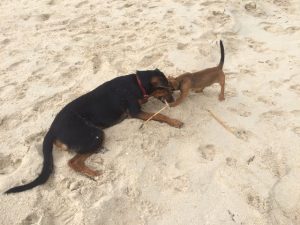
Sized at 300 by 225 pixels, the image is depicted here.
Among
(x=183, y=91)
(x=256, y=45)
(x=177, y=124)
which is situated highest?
(x=183, y=91)

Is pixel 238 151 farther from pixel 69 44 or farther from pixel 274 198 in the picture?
pixel 69 44

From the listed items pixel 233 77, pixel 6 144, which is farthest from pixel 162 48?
pixel 6 144

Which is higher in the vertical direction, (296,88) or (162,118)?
(162,118)

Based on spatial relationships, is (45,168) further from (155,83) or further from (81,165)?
(155,83)

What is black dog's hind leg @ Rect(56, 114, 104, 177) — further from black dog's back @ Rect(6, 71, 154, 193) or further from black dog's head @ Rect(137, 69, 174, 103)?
black dog's head @ Rect(137, 69, 174, 103)

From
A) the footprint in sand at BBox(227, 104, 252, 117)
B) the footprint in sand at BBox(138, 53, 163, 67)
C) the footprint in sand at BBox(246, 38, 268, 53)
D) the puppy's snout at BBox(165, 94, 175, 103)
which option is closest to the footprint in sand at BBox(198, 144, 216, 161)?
the footprint in sand at BBox(227, 104, 252, 117)

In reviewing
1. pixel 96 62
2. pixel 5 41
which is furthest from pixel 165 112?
pixel 5 41

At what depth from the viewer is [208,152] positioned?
13.0ft

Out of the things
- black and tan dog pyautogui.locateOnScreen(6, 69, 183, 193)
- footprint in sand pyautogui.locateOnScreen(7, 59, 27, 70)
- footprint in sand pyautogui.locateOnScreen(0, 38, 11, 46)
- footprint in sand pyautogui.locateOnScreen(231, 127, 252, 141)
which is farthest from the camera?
footprint in sand pyautogui.locateOnScreen(0, 38, 11, 46)

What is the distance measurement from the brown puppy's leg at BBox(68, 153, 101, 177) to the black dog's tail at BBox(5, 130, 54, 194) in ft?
0.63

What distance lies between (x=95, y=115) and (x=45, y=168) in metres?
0.77

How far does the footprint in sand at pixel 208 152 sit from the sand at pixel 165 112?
1 centimetres

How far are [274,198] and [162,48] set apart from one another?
2.80 metres

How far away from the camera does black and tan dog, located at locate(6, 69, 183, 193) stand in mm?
3832
